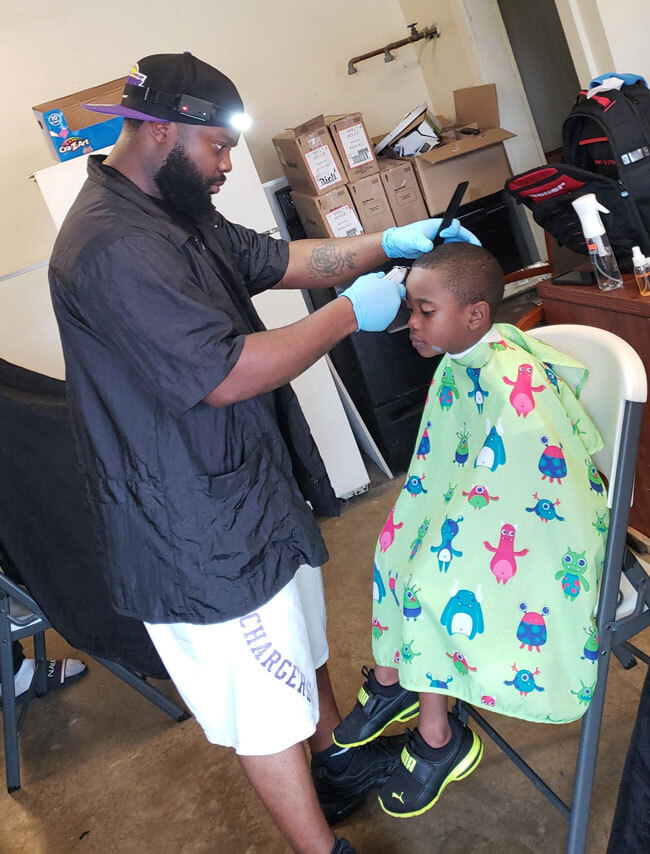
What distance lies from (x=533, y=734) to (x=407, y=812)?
18.4 inches

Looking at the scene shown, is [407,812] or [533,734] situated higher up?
[407,812]

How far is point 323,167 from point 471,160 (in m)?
0.60

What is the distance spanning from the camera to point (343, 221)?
3141 mm

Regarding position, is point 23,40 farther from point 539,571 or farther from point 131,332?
point 539,571

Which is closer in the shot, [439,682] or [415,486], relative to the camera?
[439,682]

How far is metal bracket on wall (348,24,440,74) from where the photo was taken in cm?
365

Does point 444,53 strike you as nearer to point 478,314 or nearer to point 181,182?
point 478,314

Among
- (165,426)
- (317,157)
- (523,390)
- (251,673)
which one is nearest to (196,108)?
(165,426)

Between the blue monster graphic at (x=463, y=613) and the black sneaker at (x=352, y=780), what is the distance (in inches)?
19.5

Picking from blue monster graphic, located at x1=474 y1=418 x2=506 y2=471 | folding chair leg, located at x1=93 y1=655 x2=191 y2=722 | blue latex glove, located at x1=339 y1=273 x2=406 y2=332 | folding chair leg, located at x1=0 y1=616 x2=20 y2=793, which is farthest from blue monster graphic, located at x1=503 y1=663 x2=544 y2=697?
folding chair leg, located at x1=0 y1=616 x2=20 y2=793

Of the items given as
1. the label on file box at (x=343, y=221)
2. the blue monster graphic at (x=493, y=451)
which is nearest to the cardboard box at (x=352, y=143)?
the label on file box at (x=343, y=221)

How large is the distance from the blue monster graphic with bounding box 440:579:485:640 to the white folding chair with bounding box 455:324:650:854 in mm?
204

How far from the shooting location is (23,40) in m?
3.53

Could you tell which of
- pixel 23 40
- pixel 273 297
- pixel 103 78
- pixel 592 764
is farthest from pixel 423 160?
pixel 592 764
